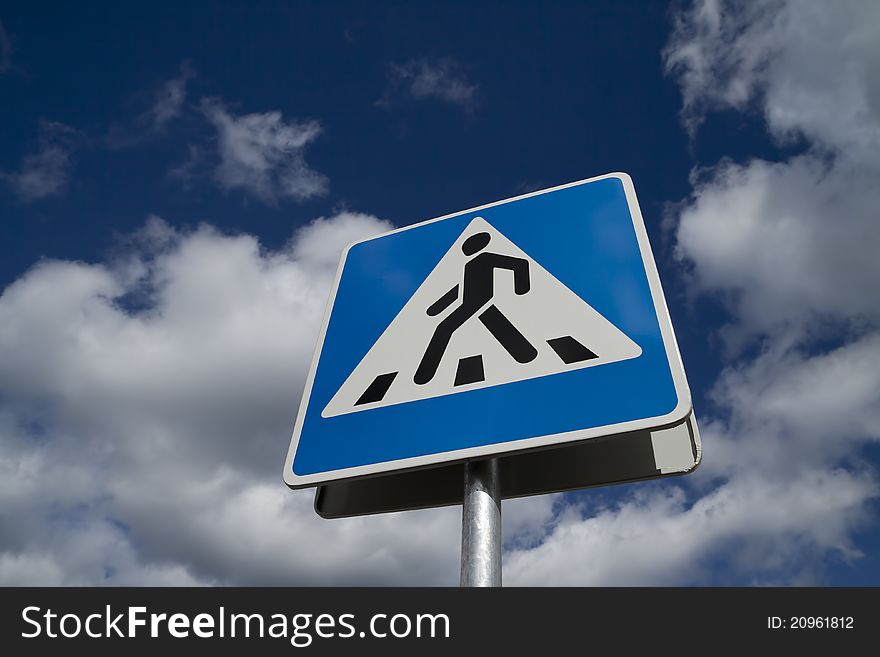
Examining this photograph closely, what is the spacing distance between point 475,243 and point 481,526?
76 centimetres

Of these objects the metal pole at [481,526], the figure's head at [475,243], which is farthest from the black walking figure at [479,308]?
the metal pole at [481,526]

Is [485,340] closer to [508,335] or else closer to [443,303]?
[508,335]

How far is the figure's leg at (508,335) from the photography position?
3.89 feet

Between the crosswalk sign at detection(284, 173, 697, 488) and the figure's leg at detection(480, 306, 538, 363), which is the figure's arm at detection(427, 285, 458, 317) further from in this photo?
the figure's leg at detection(480, 306, 538, 363)

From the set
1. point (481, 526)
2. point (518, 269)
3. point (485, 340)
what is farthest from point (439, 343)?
point (481, 526)

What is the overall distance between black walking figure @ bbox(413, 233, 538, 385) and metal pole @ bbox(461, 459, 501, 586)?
239 millimetres

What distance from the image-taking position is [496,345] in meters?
1.22

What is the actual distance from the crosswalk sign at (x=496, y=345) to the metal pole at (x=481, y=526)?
1.8 inches

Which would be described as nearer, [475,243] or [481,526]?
[481,526]

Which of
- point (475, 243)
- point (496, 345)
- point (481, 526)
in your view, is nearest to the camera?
point (481, 526)

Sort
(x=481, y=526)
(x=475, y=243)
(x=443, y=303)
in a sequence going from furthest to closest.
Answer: (x=475, y=243)
(x=443, y=303)
(x=481, y=526)

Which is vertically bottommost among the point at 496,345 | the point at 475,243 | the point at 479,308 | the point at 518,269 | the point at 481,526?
the point at 481,526
